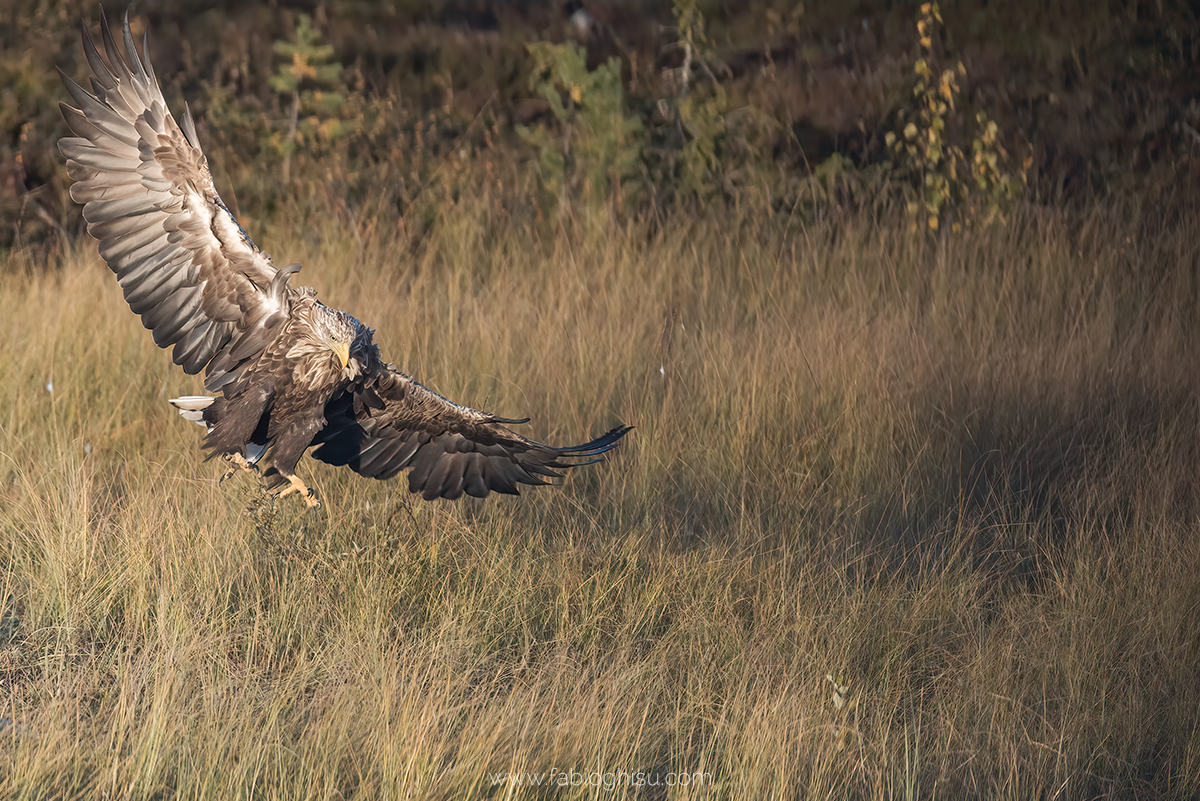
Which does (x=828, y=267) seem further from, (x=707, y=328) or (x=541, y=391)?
(x=541, y=391)

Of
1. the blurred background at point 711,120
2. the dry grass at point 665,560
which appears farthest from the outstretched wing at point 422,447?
the blurred background at point 711,120

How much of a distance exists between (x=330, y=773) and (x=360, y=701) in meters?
0.31

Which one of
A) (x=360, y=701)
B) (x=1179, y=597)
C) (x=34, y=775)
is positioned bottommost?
(x=1179, y=597)

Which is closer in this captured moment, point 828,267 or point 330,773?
point 330,773

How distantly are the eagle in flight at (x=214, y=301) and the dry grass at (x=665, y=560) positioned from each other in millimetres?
354

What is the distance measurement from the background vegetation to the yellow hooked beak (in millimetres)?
561

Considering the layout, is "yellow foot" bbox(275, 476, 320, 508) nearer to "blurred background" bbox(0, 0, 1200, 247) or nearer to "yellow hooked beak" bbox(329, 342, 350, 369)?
"yellow hooked beak" bbox(329, 342, 350, 369)

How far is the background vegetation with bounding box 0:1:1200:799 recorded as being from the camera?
9.61 feet

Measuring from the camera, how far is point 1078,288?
5.61m

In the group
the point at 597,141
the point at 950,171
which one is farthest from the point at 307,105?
the point at 950,171

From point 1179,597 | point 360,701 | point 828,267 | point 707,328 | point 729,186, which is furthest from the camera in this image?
point 729,186

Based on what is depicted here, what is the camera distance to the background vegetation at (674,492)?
2.93 metres

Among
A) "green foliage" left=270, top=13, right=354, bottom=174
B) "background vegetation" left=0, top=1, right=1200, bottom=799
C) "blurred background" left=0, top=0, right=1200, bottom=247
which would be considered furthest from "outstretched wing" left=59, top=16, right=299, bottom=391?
"green foliage" left=270, top=13, right=354, bottom=174

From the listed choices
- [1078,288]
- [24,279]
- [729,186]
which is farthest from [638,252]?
[24,279]
